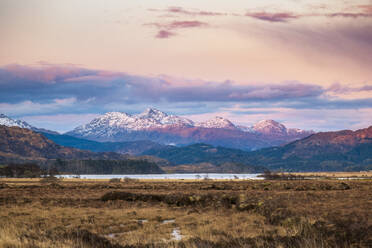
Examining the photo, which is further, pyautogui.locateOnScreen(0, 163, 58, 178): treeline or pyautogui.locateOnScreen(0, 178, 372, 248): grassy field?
pyautogui.locateOnScreen(0, 163, 58, 178): treeline

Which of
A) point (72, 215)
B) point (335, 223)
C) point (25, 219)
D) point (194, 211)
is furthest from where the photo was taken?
point (194, 211)

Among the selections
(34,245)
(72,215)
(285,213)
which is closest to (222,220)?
(285,213)

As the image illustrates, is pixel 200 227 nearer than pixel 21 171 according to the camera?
Yes

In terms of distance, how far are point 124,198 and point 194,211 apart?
51.3 feet

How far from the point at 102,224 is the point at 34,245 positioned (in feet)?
36.4

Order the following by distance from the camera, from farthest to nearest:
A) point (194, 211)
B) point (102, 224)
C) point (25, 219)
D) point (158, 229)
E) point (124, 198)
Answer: point (124, 198) → point (194, 211) → point (25, 219) → point (102, 224) → point (158, 229)

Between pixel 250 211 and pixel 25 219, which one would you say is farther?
pixel 250 211

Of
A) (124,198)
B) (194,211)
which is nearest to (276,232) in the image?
(194,211)

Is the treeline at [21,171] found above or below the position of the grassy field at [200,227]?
above

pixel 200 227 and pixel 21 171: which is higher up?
pixel 21 171

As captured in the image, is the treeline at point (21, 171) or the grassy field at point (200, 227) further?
the treeline at point (21, 171)

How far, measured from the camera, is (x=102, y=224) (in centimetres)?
2917

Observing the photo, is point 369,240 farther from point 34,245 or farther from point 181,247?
point 34,245

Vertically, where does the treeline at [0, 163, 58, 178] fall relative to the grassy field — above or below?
above
